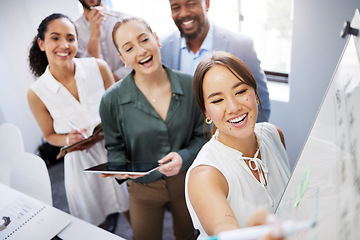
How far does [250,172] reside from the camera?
0.88 metres

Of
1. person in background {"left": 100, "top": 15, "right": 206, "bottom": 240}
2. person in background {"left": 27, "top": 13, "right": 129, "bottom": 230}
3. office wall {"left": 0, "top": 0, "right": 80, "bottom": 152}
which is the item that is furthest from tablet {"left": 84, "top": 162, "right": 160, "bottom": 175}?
office wall {"left": 0, "top": 0, "right": 80, "bottom": 152}

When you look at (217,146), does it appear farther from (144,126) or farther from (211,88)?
(144,126)

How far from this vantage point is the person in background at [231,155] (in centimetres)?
82

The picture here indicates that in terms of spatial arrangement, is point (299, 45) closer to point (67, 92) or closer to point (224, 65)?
point (224, 65)

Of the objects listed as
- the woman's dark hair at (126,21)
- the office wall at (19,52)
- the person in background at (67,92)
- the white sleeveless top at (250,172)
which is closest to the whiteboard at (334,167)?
the white sleeveless top at (250,172)

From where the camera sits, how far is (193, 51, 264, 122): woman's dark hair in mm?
840

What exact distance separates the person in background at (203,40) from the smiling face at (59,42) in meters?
0.39

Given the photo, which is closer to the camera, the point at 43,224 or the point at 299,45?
the point at 299,45

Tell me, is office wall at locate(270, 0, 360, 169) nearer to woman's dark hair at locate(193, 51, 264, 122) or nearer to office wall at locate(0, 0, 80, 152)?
woman's dark hair at locate(193, 51, 264, 122)

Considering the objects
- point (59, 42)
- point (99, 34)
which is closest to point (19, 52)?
point (59, 42)

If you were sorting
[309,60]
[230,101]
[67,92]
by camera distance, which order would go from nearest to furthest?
1. [230,101]
2. [309,60]
3. [67,92]

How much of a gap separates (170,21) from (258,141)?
1.65 ft

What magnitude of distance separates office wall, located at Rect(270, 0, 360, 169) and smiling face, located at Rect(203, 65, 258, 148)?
202 mm

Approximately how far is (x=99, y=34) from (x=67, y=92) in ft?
0.93
